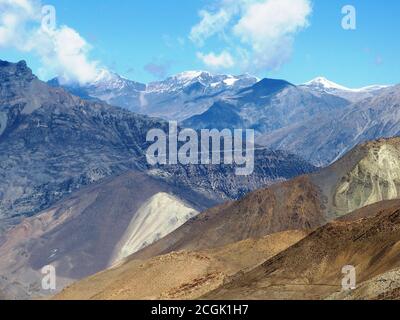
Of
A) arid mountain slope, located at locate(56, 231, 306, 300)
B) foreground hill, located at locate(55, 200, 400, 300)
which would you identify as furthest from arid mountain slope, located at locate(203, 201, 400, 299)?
arid mountain slope, located at locate(56, 231, 306, 300)

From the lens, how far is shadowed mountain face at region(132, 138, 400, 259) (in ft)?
406

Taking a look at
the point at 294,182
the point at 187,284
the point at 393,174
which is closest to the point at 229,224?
the point at 294,182

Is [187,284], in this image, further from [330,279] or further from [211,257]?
[330,279]

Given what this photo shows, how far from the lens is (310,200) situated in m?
128

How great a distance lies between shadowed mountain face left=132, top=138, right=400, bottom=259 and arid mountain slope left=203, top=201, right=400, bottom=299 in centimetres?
4819

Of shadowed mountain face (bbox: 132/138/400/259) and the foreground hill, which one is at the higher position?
shadowed mountain face (bbox: 132/138/400/259)

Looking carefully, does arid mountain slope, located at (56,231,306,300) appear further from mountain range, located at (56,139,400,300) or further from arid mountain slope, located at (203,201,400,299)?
arid mountain slope, located at (203,201,400,299)

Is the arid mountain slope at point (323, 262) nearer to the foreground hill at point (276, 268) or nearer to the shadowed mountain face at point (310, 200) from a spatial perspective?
the foreground hill at point (276, 268)

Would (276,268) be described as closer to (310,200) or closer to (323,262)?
(323,262)

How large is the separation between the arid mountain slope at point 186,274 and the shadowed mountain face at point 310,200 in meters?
33.3

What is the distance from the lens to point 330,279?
65.0 m

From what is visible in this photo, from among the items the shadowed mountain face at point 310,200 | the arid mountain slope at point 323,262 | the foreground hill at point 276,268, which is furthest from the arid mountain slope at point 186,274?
the shadowed mountain face at point 310,200
